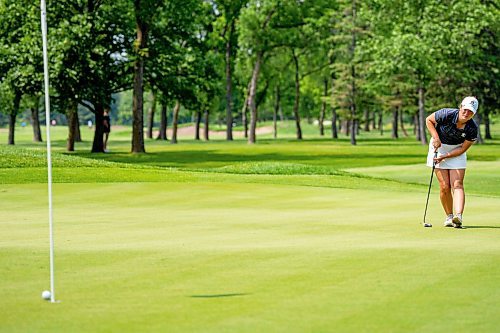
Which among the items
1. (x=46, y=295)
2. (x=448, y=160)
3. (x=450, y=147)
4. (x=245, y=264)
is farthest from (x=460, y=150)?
(x=46, y=295)

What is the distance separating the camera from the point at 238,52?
84000mm

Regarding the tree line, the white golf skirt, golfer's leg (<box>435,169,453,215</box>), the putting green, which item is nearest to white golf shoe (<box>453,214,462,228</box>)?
the putting green

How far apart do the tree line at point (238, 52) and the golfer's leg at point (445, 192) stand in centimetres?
3382

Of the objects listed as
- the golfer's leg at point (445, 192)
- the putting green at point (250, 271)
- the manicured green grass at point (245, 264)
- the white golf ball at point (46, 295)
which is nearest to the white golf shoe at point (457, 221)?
the manicured green grass at point (245, 264)

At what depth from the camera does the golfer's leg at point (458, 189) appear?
1428cm

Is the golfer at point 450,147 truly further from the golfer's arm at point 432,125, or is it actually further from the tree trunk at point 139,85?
the tree trunk at point 139,85

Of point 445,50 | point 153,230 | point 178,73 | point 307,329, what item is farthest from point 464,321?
point 445,50

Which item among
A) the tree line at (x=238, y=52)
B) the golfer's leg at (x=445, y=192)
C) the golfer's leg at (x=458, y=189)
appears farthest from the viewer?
the tree line at (x=238, y=52)

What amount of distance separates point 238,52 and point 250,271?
75106 mm

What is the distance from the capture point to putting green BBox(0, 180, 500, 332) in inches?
296

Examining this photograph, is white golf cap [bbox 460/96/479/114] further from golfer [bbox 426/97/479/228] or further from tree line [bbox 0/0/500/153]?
tree line [bbox 0/0/500/153]

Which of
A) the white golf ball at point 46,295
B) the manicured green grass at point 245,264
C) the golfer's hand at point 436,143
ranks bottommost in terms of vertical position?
the manicured green grass at point 245,264

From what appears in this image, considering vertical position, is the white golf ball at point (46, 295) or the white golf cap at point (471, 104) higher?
the white golf cap at point (471, 104)

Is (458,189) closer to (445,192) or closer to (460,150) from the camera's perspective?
(445,192)
